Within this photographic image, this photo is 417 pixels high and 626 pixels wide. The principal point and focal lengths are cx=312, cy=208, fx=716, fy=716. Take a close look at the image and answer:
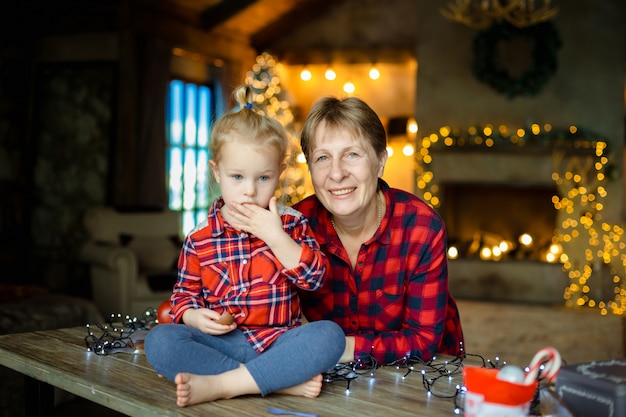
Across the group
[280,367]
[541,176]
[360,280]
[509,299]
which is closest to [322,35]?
[541,176]

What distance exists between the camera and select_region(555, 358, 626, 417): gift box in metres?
1.13

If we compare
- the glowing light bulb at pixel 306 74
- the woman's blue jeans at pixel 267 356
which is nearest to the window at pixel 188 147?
the glowing light bulb at pixel 306 74

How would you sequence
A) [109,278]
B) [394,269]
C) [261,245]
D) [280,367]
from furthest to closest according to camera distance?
[109,278], [394,269], [261,245], [280,367]

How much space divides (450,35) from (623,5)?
1.50 m

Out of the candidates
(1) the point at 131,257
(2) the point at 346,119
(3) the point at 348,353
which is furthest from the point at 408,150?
(3) the point at 348,353

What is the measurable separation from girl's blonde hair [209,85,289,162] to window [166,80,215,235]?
5.35 metres

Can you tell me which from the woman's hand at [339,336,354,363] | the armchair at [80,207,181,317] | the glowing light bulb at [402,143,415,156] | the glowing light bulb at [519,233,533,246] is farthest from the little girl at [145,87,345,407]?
the glowing light bulb at [402,143,415,156]

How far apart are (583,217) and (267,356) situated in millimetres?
5317

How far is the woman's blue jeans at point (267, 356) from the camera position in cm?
137

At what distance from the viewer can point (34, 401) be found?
174cm

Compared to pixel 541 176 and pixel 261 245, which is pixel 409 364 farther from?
pixel 541 176

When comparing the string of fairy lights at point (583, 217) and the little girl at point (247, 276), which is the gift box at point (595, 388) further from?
the string of fairy lights at point (583, 217)

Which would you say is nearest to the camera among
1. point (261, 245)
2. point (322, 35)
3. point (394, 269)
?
point (261, 245)

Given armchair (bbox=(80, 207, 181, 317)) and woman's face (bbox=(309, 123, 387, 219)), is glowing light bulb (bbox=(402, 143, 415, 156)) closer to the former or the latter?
armchair (bbox=(80, 207, 181, 317))
